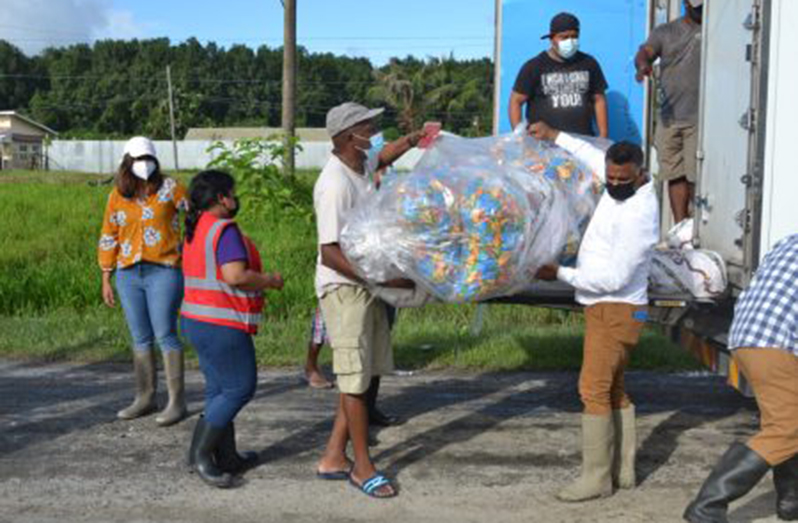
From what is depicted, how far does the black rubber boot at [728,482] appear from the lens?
163 inches

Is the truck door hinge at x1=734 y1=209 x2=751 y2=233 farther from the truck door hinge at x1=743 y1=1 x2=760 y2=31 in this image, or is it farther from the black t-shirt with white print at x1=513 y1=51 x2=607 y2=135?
the black t-shirt with white print at x1=513 y1=51 x2=607 y2=135

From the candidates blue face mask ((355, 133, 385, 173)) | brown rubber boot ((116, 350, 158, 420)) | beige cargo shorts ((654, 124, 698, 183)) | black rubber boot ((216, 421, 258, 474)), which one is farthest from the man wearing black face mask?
brown rubber boot ((116, 350, 158, 420))

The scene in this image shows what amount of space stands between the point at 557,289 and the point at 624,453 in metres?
0.88

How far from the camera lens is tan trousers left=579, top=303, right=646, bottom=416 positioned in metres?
4.73

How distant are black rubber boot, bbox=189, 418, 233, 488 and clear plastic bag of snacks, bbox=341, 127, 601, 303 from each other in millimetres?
1158

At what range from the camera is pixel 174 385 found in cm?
612

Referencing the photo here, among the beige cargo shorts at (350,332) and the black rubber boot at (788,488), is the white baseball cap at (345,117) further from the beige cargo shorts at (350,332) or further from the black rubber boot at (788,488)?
the black rubber boot at (788,488)

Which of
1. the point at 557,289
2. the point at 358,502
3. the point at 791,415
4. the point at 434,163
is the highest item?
the point at 434,163

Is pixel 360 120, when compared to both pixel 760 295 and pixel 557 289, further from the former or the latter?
pixel 760 295

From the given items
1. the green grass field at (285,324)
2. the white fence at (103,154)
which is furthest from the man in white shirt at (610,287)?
the white fence at (103,154)

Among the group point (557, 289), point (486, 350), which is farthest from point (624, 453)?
point (486, 350)

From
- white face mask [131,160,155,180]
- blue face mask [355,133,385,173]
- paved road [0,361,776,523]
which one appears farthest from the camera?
white face mask [131,160,155,180]

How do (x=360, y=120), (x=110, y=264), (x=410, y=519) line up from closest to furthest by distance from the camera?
1. (x=410, y=519)
2. (x=360, y=120)
3. (x=110, y=264)

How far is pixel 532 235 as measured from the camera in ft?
15.3
